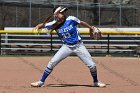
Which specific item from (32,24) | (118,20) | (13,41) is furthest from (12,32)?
(118,20)

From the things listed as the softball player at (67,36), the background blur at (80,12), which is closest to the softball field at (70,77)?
the softball player at (67,36)

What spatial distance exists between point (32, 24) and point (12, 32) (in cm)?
798

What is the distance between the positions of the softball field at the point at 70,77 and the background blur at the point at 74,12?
1180 cm

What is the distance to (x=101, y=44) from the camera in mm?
21641

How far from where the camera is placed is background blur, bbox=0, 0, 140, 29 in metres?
29.2

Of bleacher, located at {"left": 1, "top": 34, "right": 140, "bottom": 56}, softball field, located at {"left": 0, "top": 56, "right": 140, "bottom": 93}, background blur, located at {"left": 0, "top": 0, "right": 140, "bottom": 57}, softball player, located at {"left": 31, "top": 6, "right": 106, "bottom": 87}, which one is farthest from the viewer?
background blur, located at {"left": 0, "top": 0, "right": 140, "bottom": 57}

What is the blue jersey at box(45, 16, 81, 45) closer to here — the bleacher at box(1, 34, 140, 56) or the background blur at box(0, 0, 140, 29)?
the bleacher at box(1, 34, 140, 56)

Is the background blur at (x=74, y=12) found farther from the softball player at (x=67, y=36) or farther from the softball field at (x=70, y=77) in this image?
the softball player at (x=67, y=36)

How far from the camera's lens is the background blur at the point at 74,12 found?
29.2 metres

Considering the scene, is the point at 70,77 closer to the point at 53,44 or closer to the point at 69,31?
the point at 69,31

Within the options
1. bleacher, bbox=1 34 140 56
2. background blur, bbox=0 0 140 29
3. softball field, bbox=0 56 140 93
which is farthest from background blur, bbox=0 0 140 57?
softball field, bbox=0 56 140 93

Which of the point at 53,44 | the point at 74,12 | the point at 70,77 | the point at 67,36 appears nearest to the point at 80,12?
the point at 74,12

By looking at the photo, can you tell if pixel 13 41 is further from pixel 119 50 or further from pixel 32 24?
pixel 32 24

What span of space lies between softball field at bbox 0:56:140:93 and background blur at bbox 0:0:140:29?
11803mm
